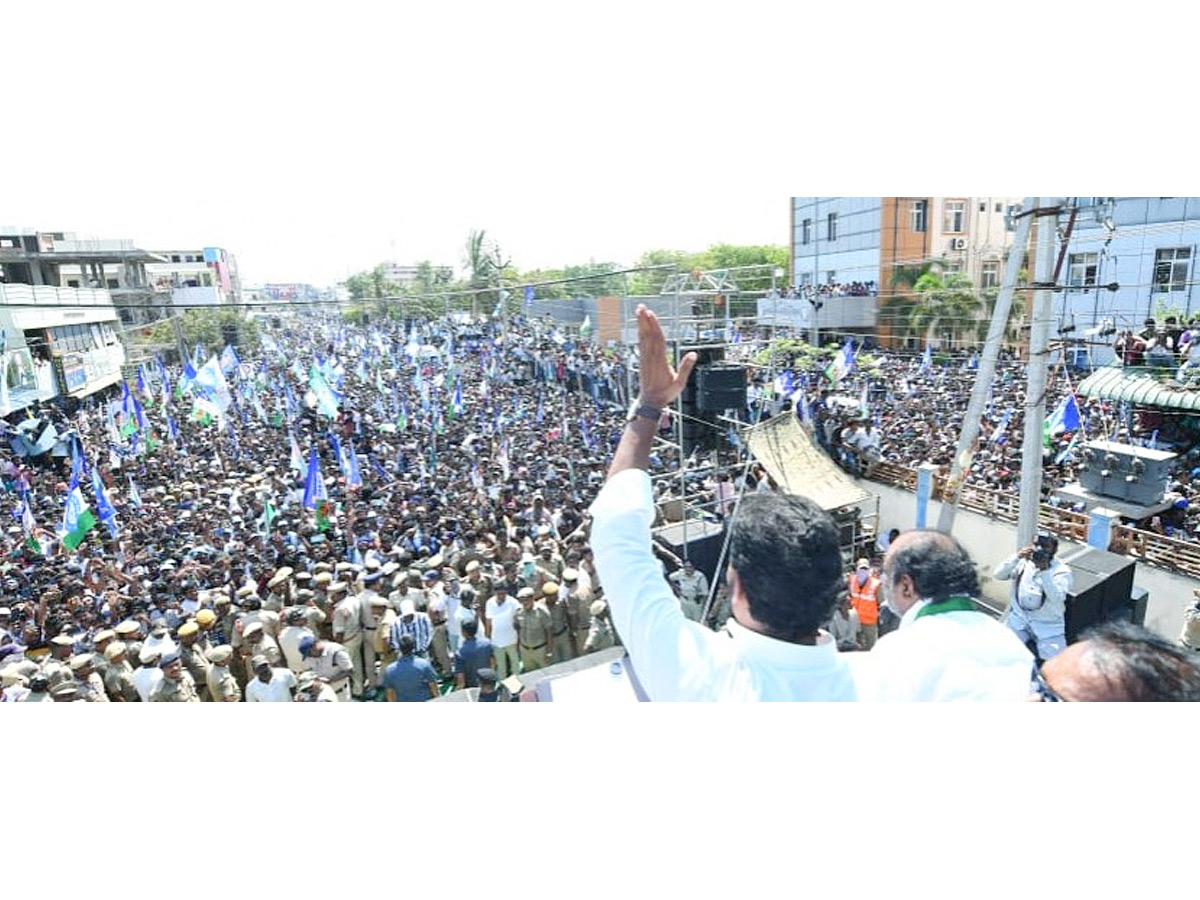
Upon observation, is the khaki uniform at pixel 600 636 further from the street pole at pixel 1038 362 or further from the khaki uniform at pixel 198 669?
the street pole at pixel 1038 362

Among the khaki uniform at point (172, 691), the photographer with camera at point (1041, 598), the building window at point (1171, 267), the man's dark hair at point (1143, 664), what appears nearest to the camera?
the man's dark hair at point (1143, 664)

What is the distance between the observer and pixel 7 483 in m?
7.75

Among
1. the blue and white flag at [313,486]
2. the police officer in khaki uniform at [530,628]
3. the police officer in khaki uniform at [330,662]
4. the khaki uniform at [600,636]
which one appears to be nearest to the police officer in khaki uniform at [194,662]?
the police officer in khaki uniform at [330,662]

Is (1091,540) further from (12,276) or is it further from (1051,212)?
(12,276)

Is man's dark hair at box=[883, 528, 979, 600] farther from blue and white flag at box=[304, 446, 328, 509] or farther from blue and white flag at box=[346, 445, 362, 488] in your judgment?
blue and white flag at box=[346, 445, 362, 488]

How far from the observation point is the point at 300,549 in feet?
19.5

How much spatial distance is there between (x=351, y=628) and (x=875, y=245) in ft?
15.9

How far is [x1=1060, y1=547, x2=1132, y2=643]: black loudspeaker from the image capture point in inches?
154

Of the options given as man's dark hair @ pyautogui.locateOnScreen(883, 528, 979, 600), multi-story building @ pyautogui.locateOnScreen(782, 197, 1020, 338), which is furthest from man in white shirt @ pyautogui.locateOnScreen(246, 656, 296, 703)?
multi-story building @ pyautogui.locateOnScreen(782, 197, 1020, 338)

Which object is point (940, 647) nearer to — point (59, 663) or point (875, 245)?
point (59, 663)

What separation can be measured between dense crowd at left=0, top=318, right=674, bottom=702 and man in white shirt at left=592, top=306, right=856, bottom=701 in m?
1.89

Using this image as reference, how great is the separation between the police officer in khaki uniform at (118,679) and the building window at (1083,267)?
5.97 m

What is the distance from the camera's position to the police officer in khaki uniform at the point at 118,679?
3836 millimetres

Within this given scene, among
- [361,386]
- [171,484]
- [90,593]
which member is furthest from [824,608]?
[361,386]
